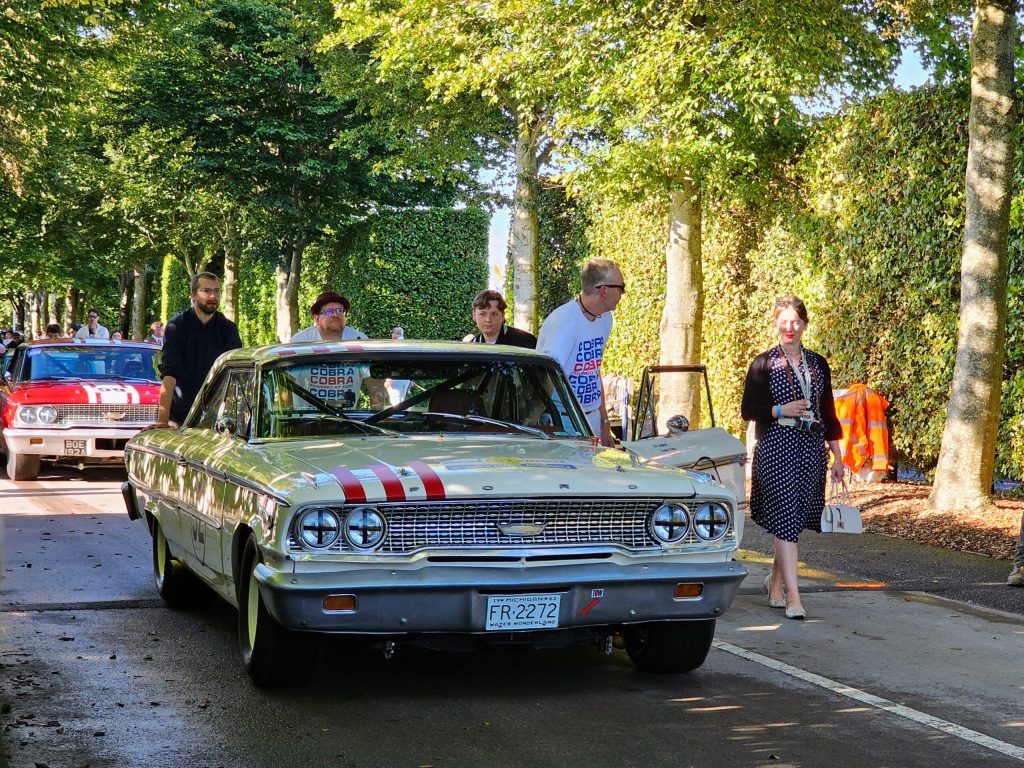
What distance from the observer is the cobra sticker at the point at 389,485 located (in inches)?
214

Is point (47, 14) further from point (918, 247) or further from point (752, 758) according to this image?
point (752, 758)

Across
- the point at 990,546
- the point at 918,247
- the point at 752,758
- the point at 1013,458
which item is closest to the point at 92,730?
the point at 752,758

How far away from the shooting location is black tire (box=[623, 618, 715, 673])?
6234mm

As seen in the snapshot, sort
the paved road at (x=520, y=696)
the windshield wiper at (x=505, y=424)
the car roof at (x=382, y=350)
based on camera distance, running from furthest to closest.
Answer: the car roof at (x=382, y=350), the windshield wiper at (x=505, y=424), the paved road at (x=520, y=696)

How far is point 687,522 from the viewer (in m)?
5.97

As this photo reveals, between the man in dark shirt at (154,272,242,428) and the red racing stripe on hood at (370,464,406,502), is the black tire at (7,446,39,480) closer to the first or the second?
the man in dark shirt at (154,272,242,428)

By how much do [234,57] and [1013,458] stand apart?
23327mm

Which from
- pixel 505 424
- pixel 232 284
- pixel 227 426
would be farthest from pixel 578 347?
pixel 232 284

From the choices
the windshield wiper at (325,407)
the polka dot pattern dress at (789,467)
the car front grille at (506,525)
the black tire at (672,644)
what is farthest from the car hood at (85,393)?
the car front grille at (506,525)

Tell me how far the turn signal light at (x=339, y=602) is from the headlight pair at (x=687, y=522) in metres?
1.33

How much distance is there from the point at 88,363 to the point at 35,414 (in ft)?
4.81

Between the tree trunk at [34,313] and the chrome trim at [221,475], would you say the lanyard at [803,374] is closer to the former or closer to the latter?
the chrome trim at [221,475]

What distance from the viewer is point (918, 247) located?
1389 cm

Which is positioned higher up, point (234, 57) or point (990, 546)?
point (234, 57)
